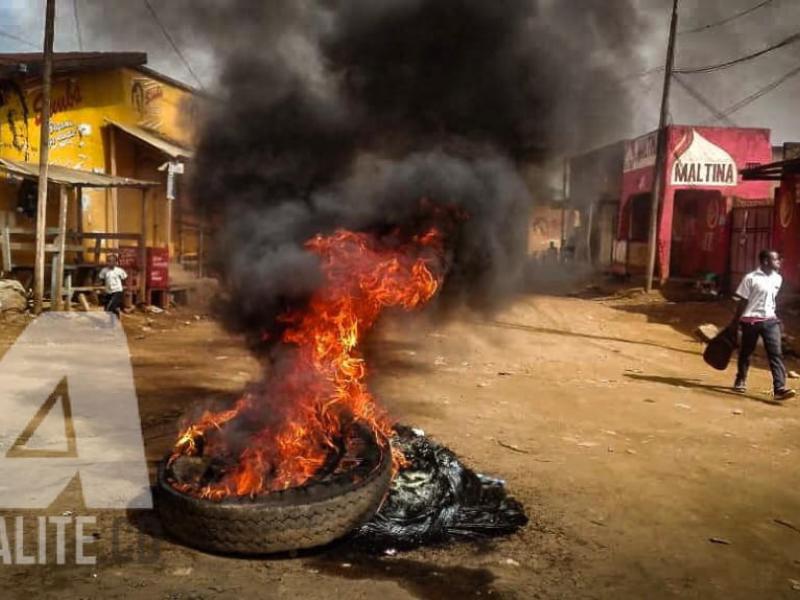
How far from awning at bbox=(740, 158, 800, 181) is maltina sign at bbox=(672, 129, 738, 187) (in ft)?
17.8

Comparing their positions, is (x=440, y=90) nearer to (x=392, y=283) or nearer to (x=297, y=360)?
(x=392, y=283)

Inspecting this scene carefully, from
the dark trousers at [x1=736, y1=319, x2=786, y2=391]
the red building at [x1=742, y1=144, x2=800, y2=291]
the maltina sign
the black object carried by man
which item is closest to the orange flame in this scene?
the dark trousers at [x1=736, y1=319, x2=786, y2=391]

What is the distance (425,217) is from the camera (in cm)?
518

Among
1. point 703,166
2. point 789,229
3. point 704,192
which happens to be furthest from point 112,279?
point 704,192

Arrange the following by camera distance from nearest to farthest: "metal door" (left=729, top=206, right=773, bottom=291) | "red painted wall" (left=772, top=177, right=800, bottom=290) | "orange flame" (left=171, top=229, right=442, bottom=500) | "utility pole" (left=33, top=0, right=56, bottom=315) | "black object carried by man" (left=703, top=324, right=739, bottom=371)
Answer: "orange flame" (left=171, top=229, right=442, bottom=500) < "black object carried by man" (left=703, top=324, right=739, bottom=371) < "utility pole" (left=33, top=0, right=56, bottom=315) < "red painted wall" (left=772, top=177, right=800, bottom=290) < "metal door" (left=729, top=206, right=773, bottom=291)

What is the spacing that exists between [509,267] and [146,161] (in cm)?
1583

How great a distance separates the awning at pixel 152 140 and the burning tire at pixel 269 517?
14385mm

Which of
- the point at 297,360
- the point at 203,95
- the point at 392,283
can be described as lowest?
the point at 297,360

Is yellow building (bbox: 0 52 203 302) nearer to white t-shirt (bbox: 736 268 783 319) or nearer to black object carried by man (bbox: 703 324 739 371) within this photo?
black object carried by man (bbox: 703 324 739 371)

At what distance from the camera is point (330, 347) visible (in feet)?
16.5

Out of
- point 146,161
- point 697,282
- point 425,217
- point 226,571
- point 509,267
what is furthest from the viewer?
point 697,282

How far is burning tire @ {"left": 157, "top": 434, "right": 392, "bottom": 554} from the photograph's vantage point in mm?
3820

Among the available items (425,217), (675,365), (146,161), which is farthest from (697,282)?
(425,217)

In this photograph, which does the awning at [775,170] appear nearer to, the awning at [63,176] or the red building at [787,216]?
the red building at [787,216]
